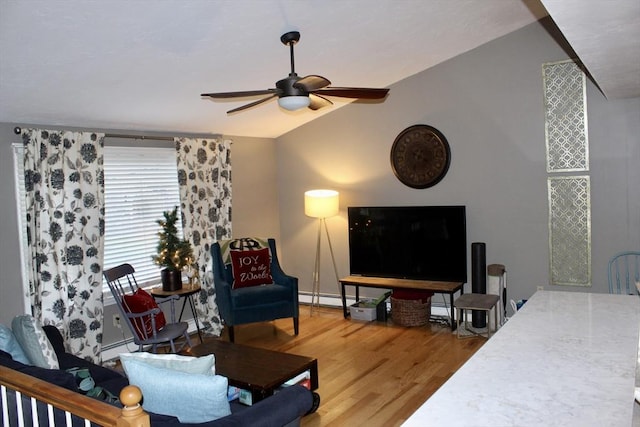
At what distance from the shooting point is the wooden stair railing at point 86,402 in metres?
1.57

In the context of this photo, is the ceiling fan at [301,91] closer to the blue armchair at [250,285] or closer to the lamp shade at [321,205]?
the blue armchair at [250,285]

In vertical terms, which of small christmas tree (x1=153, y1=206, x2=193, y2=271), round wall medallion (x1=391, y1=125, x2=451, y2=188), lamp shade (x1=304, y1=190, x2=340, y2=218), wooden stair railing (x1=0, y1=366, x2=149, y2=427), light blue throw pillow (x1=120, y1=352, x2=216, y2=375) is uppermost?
round wall medallion (x1=391, y1=125, x2=451, y2=188)

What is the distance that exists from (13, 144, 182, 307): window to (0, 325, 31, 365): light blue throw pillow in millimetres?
2229

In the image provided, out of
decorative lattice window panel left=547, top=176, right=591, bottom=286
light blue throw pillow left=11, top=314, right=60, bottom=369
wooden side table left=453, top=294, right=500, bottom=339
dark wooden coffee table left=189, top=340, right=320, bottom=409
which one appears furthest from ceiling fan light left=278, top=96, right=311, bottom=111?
decorative lattice window panel left=547, top=176, right=591, bottom=286

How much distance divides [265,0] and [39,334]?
246 centimetres

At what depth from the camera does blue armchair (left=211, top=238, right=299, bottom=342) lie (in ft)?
17.4

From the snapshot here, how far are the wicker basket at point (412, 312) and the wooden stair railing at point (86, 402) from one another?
164 inches

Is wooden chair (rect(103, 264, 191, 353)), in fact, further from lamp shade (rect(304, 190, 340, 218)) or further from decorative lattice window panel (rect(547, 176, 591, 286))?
decorative lattice window panel (rect(547, 176, 591, 286))

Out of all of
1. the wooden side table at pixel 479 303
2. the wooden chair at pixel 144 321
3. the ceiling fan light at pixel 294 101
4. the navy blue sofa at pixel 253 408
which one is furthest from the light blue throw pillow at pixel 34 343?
the wooden side table at pixel 479 303

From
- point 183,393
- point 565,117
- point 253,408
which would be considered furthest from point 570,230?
point 183,393

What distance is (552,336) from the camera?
195 cm

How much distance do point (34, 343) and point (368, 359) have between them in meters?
2.76

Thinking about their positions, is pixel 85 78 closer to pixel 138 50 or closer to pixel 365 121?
pixel 138 50

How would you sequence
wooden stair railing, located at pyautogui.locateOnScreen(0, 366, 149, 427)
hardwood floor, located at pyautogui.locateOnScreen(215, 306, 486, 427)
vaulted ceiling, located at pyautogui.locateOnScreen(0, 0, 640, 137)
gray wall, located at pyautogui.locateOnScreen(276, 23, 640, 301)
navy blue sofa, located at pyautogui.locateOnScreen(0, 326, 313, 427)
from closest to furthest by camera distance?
wooden stair railing, located at pyautogui.locateOnScreen(0, 366, 149, 427) → navy blue sofa, located at pyautogui.locateOnScreen(0, 326, 313, 427) → vaulted ceiling, located at pyautogui.locateOnScreen(0, 0, 640, 137) → hardwood floor, located at pyautogui.locateOnScreen(215, 306, 486, 427) → gray wall, located at pyautogui.locateOnScreen(276, 23, 640, 301)
